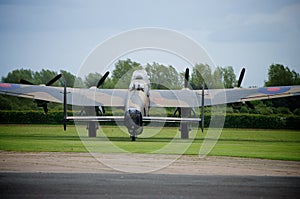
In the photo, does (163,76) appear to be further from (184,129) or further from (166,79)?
(184,129)

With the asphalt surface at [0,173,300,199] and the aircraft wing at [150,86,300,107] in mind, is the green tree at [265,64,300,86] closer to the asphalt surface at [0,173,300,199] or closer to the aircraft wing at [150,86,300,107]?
the aircraft wing at [150,86,300,107]

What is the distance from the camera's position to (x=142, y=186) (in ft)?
62.4

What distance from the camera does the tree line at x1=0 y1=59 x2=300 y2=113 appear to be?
269ft

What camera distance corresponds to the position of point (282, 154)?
32.5 meters

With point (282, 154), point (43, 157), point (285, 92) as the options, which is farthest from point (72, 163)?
point (285, 92)

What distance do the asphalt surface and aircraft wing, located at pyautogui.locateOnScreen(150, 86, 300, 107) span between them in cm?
2520

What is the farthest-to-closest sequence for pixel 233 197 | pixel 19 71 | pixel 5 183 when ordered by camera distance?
pixel 19 71
pixel 5 183
pixel 233 197

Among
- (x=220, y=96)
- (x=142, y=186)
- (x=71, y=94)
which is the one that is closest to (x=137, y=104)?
(x=220, y=96)

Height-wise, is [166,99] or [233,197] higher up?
[166,99]

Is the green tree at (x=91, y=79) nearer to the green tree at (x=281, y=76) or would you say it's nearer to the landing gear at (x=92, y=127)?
the green tree at (x=281, y=76)

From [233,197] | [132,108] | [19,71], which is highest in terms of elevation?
[19,71]

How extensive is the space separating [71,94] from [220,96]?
1119cm

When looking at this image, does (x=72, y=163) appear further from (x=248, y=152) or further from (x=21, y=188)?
(x=248, y=152)

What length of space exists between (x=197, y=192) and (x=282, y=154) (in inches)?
615
